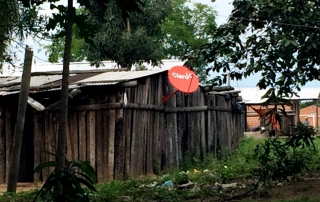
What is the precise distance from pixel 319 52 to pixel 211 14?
94.4ft

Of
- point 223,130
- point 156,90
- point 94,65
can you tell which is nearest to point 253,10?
point 156,90

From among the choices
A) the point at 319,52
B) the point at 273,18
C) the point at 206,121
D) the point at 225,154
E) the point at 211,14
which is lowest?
the point at 225,154

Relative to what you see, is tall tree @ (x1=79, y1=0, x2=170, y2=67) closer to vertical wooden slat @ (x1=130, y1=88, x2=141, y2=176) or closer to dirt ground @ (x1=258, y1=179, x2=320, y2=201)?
vertical wooden slat @ (x1=130, y1=88, x2=141, y2=176)

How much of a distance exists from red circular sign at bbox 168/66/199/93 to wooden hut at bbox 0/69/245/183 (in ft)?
1.47

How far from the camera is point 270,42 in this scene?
23.7 feet

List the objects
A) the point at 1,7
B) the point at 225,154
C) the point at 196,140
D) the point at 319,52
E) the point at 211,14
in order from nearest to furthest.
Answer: the point at 319,52
the point at 1,7
the point at 196,140
the point at 225,154
the point at 211,14

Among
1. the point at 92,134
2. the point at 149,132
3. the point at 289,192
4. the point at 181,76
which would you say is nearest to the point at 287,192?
the point at 289,192

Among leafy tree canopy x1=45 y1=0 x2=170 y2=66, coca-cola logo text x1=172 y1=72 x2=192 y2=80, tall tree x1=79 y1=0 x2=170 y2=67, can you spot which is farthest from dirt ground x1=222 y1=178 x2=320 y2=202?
tall tree x1=79 y1=0 x2=170 y2=67

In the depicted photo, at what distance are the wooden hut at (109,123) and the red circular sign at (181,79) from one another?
1.47ft

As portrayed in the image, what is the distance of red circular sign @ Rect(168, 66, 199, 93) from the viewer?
39.1ft

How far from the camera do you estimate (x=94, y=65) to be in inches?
895

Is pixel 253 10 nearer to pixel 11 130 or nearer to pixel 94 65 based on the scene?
pixel 11 130

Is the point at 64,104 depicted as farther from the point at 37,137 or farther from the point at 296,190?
the point at 37,137

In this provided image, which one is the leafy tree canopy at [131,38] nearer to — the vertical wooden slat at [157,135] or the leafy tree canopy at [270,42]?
the vertical wooden slat at [157,135]
